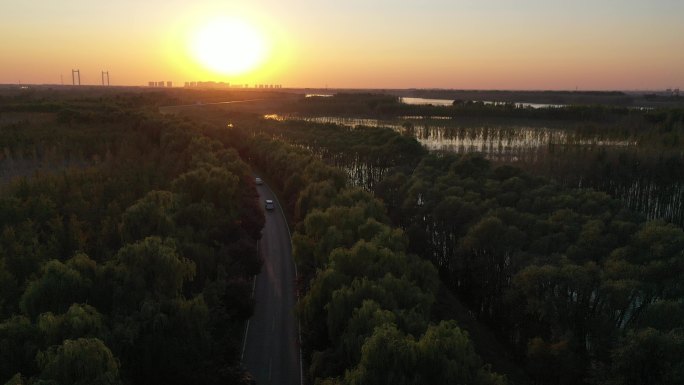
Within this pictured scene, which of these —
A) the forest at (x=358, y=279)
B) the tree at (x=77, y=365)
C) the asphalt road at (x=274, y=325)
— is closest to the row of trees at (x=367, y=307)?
the forest at (x=358, y=279)

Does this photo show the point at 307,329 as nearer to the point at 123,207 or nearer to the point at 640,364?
the point at 640,364

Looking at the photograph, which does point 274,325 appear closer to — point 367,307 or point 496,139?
point 367,307

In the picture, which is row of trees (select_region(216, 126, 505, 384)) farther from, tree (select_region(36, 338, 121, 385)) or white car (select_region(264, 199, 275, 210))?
white car (select_region(264, 199, 275, 210))

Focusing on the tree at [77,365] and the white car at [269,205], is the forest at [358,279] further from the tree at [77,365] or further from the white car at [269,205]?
the white car at [269,205]

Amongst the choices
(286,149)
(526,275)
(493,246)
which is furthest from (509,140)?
(526,275)

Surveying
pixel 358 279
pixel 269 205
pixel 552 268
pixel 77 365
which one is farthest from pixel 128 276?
pixel 269 205

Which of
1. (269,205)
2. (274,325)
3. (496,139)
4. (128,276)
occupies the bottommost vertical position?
(274,325)
